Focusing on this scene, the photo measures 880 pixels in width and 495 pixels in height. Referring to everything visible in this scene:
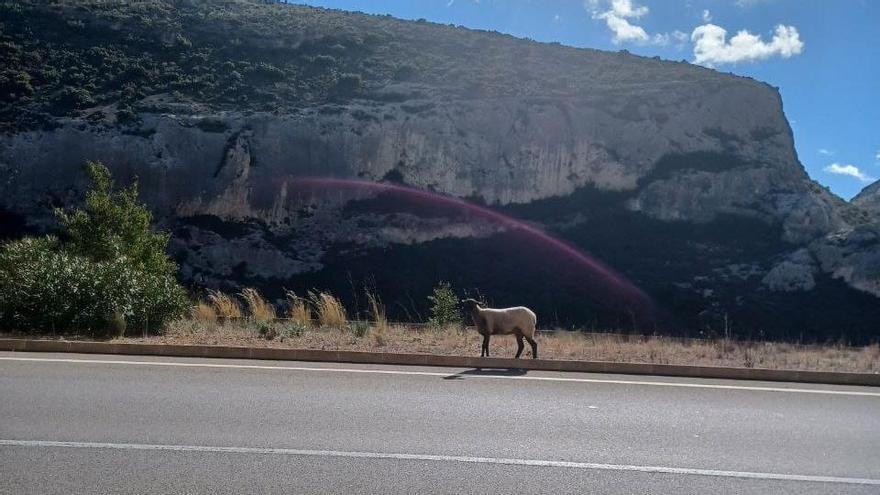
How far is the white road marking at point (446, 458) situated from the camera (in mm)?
5074

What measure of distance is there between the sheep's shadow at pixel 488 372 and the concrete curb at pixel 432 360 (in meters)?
0.13

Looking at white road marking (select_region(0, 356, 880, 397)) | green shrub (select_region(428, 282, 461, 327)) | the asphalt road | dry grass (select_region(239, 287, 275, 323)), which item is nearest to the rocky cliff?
green shrub (select_region(428, 282, 461, 327))

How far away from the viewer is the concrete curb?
9242 millimetres

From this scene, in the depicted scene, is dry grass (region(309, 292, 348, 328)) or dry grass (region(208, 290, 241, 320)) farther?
dry grass (region(208, 290, 241, 320))

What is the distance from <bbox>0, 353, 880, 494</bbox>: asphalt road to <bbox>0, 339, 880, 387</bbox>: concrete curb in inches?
16.9

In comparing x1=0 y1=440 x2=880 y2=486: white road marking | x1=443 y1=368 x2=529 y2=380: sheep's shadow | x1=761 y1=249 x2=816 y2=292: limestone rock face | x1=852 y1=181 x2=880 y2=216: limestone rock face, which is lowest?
x1=0 y1=440 x2=880 y2=486: white road marking

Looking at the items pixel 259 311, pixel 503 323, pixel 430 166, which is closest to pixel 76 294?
pixel 259 311

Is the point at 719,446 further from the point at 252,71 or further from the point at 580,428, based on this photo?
the point at 252,71

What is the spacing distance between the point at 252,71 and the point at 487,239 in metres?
17.7

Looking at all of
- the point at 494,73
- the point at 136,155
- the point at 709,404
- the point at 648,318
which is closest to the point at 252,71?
the point at 136,155

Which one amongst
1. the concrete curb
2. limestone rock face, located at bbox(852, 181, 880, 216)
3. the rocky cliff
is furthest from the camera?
limestone rock face, located at bbox(852, 181, 880, 216)

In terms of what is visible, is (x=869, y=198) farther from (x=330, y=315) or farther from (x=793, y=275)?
(x=330, y=315)

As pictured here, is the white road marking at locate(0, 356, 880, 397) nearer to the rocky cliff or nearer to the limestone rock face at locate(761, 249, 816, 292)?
the rocky cliff

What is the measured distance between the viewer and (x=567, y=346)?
12.0 meters
